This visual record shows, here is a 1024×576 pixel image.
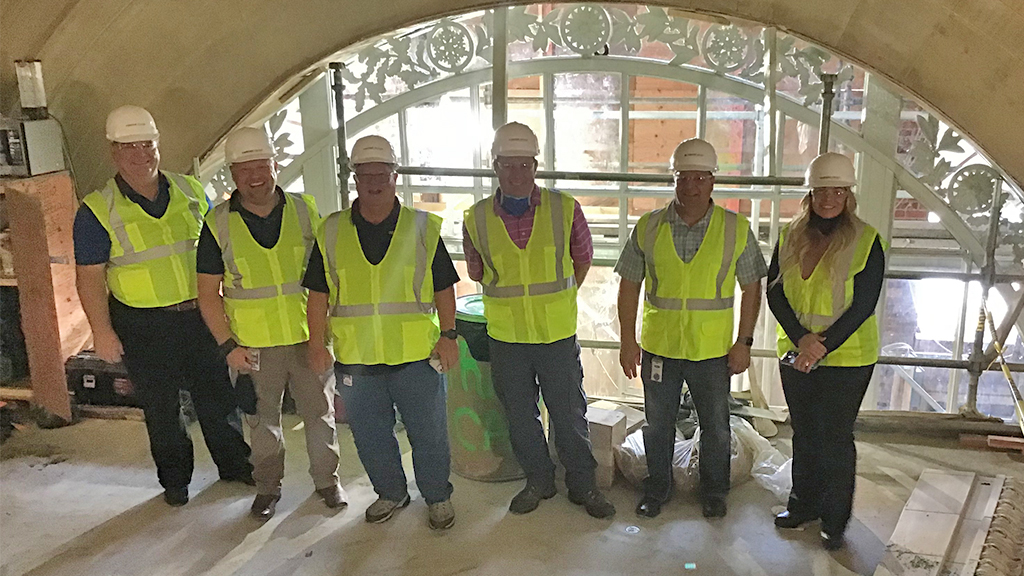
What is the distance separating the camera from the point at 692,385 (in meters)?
2.90

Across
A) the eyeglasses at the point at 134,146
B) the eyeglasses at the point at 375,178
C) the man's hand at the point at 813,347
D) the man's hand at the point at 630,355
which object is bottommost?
the man's hand at the point at 630,355

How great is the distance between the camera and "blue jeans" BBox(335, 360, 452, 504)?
284 cm

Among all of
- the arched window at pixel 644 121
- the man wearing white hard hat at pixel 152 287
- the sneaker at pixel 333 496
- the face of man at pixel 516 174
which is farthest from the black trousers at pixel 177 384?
the face of man at pixel 516 174

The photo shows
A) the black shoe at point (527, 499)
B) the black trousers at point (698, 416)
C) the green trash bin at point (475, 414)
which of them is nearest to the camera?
the black trousers at point (698, 416)

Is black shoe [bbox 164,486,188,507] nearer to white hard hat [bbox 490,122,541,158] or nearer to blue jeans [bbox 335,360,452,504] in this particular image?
blue jeans [bbox 335,360,452,504]

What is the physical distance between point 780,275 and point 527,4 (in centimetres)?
169

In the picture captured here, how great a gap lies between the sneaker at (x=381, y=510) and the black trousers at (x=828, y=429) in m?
1.55

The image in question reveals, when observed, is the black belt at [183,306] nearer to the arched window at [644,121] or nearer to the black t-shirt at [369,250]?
the black t-shirt at [369,250]

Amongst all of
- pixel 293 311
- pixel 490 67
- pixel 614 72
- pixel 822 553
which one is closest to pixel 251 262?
pixel 293 311

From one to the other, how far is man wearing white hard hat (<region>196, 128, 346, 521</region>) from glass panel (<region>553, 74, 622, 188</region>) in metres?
1.67

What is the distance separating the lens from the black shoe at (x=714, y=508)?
302 centimetres

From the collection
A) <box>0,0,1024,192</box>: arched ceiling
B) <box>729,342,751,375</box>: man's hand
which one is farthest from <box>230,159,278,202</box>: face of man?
<box>729,342,751,375</box>: man's hand

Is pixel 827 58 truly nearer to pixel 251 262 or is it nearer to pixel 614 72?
pixel 614 72

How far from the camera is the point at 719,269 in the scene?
2775 millimetres
